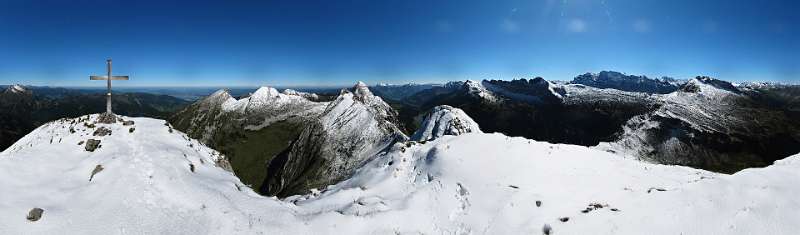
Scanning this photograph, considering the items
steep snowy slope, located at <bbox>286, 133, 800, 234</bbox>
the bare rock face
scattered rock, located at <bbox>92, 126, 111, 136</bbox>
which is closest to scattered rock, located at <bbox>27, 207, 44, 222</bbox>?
steep snowy slope, located at <bbox>286, 133, 800, 234</bbox>

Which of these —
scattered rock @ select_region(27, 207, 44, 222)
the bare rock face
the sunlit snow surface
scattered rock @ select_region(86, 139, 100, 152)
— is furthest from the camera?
the bare rock face

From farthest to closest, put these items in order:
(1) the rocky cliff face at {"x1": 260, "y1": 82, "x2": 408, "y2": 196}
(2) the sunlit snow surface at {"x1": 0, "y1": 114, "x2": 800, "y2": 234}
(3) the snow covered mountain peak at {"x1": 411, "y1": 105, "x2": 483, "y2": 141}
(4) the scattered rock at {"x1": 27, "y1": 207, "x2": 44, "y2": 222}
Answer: (1) the rocky cliff face at {"x1": 260, "y1": 82, "x2": 408, "y2": 196}, (3) the snow covered mountain peak at {"x1": 411, "y1": 105, "x2": 483, "y2": 141}, (2) the sunlit snow surface at {"x1": 0, "y1": 114, "x2": 800, "y2": 234}, (4) the scattered rock at {"x1": 27, "y1": 207, "x2": 44, "y2": 222}

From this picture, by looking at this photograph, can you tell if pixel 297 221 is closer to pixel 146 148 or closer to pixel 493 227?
pixel 493 227

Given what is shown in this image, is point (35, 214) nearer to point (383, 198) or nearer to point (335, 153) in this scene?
point (383, 198)

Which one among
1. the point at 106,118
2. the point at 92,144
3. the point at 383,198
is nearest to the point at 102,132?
the point at 92,144

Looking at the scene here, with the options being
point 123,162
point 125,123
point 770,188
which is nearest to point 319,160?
point 125,123

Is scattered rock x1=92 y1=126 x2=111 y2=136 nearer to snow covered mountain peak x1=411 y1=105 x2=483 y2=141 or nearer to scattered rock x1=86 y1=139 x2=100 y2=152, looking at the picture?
scattered rock x1=86 y1=139 x2=100 y2=152
